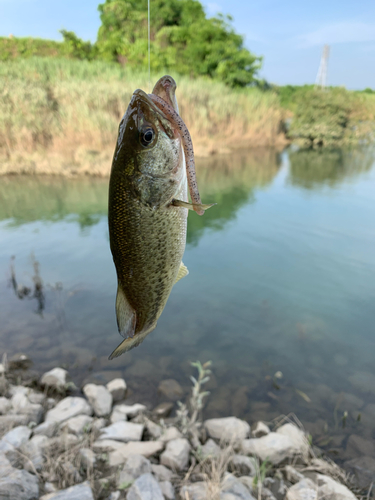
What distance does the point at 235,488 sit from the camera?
113 inches

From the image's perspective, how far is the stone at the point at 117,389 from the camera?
13.7 feet

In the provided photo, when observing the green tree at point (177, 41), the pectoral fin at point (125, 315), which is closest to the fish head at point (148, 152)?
the pectoral fin at point (125, 315)

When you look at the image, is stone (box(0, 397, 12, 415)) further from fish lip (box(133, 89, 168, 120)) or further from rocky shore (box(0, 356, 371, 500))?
fish lip (box(133, 89, 168, 120))

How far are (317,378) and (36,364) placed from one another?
3741 millimetres

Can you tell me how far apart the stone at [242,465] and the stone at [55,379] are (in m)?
2.23

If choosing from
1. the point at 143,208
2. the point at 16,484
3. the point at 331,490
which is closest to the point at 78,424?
the point at 16,484

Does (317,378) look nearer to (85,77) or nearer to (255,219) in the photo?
(255,219)

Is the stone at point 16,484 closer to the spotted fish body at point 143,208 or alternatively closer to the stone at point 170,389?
the stone at point 170,389

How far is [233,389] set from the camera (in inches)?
169

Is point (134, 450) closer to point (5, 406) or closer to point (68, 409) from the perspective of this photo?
point (68, 409)

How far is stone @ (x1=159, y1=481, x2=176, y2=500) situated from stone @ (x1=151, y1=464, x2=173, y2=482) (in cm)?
8

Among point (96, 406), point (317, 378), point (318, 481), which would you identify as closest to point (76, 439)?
point (96, 406)

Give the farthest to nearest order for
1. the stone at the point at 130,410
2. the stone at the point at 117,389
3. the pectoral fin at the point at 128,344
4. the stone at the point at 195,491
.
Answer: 1. the stone at the point at 117,389
2. the stone at the point at 130,410
3. the stone at the point at 195,491
4. the pectoral fin at the point at 128,344

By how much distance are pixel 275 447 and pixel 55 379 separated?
2.70 m
